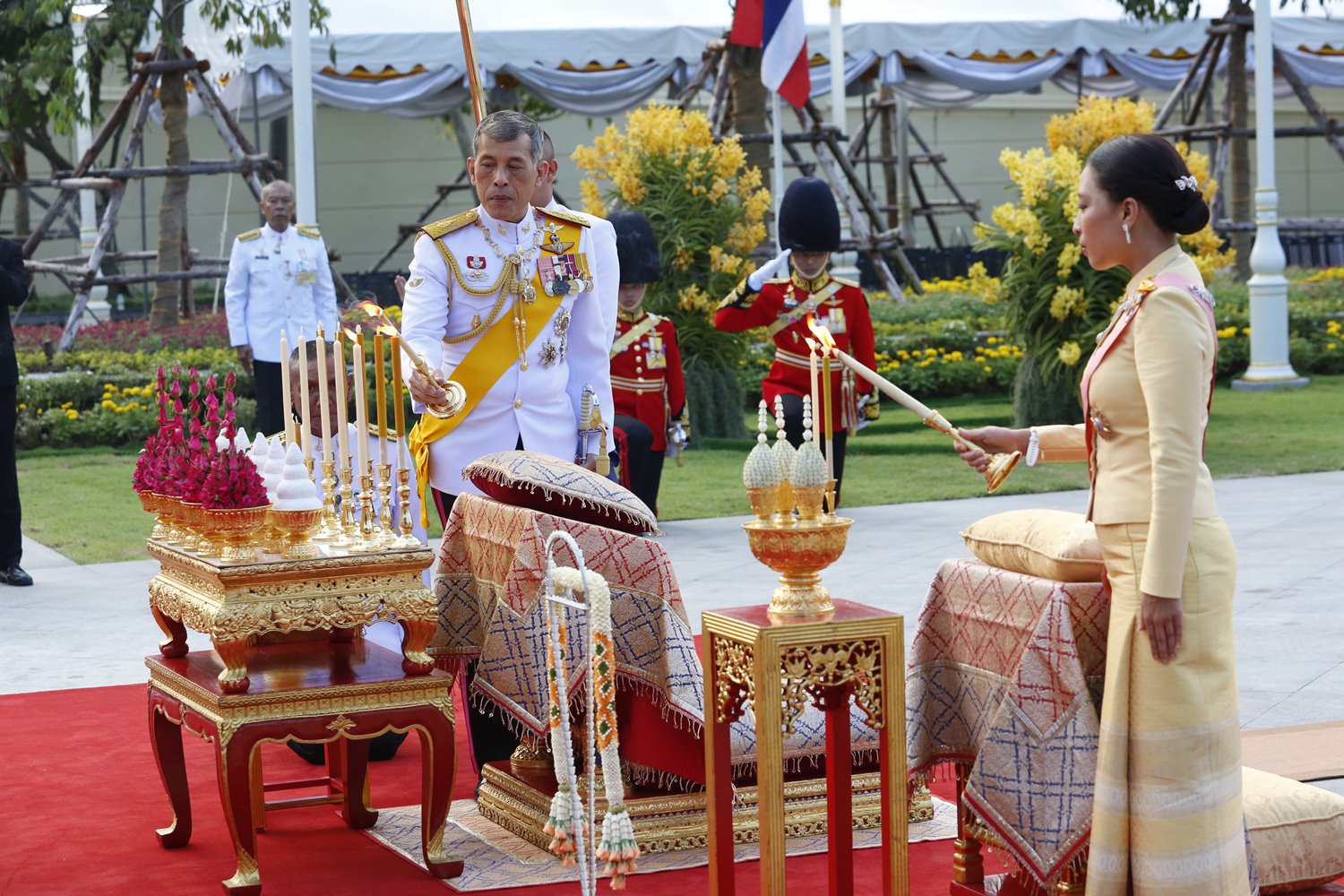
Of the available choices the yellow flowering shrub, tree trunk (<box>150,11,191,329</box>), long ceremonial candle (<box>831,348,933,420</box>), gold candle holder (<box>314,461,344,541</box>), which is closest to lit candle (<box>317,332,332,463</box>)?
gold candle holder (<box>314,461,344,541</box>)

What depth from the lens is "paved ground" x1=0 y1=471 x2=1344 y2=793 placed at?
5.98 metres

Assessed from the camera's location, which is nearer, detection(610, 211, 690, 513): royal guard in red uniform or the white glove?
the white glove

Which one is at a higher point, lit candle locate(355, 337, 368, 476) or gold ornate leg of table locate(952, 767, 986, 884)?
lit candle locate(355, 337, 368, 476)

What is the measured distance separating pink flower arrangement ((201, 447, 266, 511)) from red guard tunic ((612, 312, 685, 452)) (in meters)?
4.84

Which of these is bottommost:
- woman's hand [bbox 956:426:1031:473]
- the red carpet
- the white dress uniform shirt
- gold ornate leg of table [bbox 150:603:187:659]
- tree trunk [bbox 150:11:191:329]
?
the red carpet

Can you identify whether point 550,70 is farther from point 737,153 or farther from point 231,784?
point 231,784

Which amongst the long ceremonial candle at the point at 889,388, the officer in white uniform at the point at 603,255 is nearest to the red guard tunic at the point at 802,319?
the officer in white uniform at the point at 603,255

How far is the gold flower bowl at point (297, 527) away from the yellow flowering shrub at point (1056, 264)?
806 centimetres

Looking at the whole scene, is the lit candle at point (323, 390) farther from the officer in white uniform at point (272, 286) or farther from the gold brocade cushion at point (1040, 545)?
the officer in white uniform at point (272, 286)

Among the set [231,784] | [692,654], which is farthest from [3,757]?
[692,654]

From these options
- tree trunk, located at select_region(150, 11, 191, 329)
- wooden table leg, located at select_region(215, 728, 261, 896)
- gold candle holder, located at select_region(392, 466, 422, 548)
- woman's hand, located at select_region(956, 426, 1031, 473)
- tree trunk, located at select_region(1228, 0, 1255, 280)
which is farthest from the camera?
tree trunk, located at select_region(1228, 0, 1255, 280)

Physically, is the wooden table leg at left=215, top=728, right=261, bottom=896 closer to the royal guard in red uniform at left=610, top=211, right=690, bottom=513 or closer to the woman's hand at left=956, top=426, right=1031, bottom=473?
the woman's hand at left=956, top=426, right=1031, bottom=473

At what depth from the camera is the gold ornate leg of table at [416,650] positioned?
409cm

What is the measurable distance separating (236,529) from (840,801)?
58.5 inches
